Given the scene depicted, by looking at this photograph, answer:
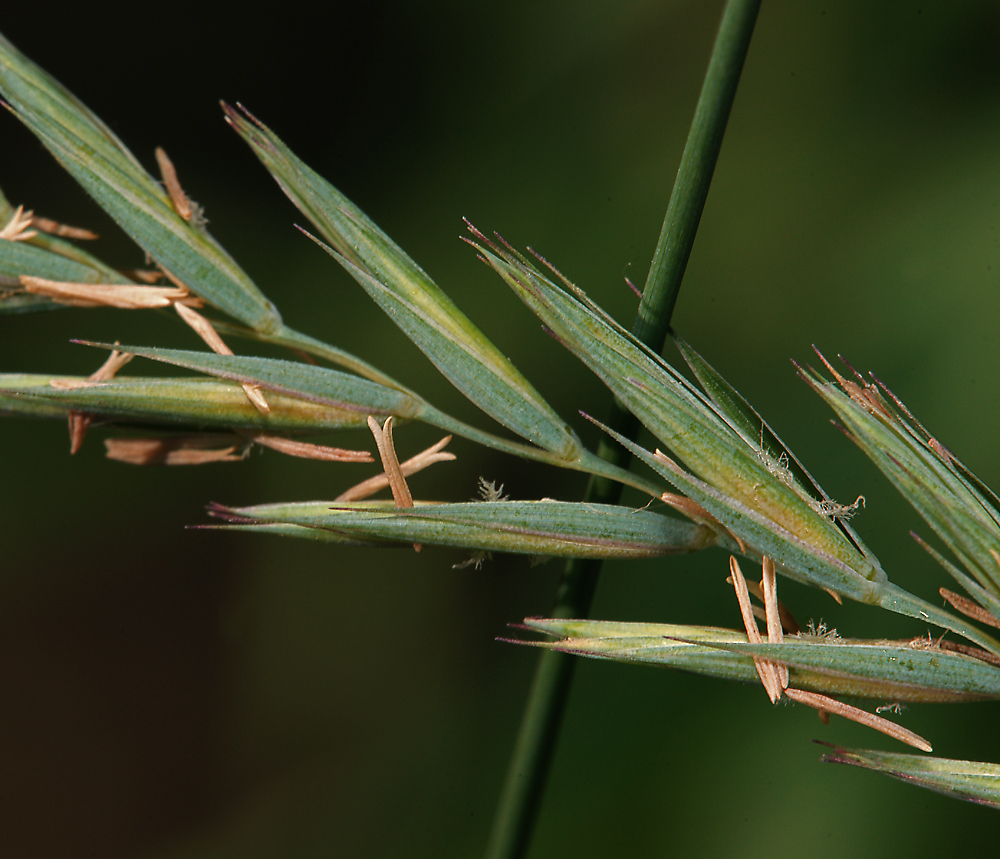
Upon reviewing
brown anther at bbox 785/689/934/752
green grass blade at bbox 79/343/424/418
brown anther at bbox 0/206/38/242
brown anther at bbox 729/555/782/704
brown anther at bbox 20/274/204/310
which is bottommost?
brown anther at bbox 785/689/934/752

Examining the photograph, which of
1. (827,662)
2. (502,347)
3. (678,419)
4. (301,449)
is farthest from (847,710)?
(502,347)

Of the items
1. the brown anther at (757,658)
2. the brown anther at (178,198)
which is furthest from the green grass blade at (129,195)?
the brown anther at (757,658)

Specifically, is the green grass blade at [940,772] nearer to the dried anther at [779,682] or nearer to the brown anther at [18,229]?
the dried anther at [779,682]

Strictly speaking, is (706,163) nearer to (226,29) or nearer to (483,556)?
(483,556)

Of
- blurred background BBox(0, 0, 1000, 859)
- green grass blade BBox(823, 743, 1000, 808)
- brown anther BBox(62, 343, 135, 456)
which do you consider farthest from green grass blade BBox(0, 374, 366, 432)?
blurred background BBox(0, 0, 1000, 859)

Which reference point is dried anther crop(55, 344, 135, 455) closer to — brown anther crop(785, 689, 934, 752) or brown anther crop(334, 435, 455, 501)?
brown anther crop(334, 435, 455, 501)

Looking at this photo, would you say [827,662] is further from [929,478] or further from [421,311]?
[421,311]

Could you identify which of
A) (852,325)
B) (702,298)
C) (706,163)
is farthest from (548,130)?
(706,163)
